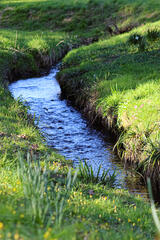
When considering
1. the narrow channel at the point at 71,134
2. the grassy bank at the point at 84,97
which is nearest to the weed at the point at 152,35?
the grassy bank at the point at 84,97

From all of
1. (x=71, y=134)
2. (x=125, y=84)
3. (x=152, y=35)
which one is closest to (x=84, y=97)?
(x=125, y=84)

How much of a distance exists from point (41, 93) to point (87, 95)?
10.3 feet

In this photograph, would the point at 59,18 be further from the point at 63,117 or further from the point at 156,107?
the point at 156,107

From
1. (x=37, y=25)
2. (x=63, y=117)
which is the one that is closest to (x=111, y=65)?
(x=63, y=117)

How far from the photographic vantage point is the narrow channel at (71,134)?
8077 mm

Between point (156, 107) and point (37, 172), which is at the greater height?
point (37, 172)

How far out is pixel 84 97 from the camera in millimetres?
12438

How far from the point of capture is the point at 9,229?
3191 mm

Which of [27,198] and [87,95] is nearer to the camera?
[27,198]

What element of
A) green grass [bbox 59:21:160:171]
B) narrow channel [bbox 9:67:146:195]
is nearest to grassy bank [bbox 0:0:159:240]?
green grass [bbox 59:21:160:171]

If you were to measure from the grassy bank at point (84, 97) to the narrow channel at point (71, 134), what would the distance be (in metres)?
0.78

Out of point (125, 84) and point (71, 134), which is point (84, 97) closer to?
point (125, 84)

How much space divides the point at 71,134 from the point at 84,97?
2475 millimetres

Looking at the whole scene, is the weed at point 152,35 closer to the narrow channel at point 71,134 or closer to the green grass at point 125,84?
the green grass at point 125,84
